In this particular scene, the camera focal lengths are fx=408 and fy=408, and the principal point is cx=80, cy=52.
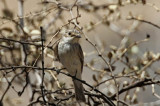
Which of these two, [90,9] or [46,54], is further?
[90,9]

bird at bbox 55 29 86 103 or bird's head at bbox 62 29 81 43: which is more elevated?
bird's head at bbox 62 29 81 43

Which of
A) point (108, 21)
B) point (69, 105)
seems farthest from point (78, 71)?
point (108, 21)

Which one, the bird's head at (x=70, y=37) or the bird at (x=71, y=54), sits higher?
the bird's head at (x=70, y=37)

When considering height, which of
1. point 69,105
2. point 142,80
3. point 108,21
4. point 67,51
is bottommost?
point 69,105

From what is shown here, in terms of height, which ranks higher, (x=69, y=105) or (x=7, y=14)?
(x=7, y=14)

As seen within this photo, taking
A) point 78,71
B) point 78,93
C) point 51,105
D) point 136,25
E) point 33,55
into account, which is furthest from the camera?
point 136,25

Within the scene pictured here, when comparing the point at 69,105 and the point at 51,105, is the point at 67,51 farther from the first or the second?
the point at 51,105

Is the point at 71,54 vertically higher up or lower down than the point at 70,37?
lower down

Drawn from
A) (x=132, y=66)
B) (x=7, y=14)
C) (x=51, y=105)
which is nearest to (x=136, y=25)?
(x=132, y=66)

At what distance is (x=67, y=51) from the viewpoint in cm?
402

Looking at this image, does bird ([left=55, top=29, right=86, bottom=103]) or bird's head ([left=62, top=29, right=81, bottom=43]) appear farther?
bird's head ([left=62, top=29, right=81, bottom=43])

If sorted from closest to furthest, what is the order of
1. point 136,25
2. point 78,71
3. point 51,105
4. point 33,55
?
point 51,105 → point 78,71 → point 33,55 → point 136,25

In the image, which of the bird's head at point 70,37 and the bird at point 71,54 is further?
the bird's head at point 70,37

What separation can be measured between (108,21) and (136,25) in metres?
0.46
